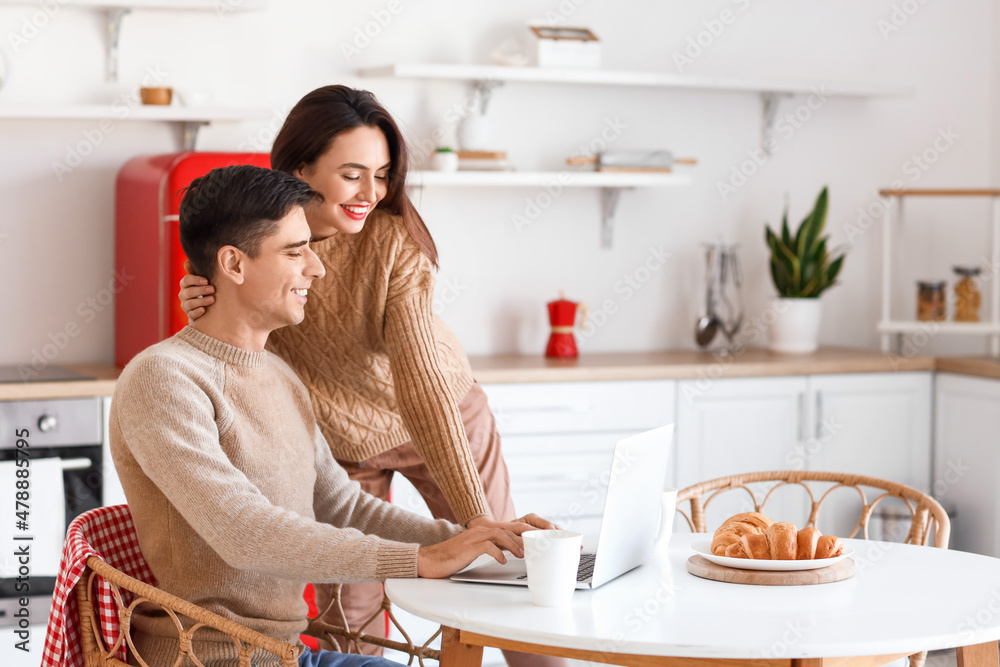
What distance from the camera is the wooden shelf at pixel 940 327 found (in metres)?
3.70

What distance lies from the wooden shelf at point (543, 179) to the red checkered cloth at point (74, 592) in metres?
1.82

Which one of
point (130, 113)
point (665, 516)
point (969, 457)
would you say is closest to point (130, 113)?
point (130, 113)

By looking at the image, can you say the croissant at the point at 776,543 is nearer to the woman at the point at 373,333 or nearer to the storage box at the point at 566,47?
the woman at the point at 373,333

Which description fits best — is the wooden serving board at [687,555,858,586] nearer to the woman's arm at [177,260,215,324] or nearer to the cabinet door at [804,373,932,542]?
the woman's arm at [177,260,215,324]

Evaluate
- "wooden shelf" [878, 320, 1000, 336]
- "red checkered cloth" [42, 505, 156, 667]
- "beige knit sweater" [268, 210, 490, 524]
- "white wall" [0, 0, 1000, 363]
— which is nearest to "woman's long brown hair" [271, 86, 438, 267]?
"beige knit sweater" [268, 210, 490, 524]

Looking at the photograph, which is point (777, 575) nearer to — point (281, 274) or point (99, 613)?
point (281, 274)

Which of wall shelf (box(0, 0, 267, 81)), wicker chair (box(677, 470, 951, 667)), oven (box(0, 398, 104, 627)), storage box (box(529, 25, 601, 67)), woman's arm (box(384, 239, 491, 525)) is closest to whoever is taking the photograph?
woman's arm (box(384, 239, 491, 525))

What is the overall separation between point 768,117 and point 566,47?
0.85 meters

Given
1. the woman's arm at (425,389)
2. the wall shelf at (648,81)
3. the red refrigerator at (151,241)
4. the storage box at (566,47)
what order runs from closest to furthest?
the woman's arm at (425,389) → the red refrigerator at (151,241) → the wall shelf at (648,81) → the storage box at (566,47)

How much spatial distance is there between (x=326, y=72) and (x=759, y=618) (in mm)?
2532

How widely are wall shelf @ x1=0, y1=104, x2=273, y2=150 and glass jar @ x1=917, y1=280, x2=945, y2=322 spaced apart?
87.4 inches

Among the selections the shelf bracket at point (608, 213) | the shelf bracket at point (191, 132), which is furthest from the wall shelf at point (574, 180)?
the shelf bracket at point (191, 132)

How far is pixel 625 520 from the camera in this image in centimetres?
149

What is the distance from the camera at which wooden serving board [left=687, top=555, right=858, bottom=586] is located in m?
1.50
